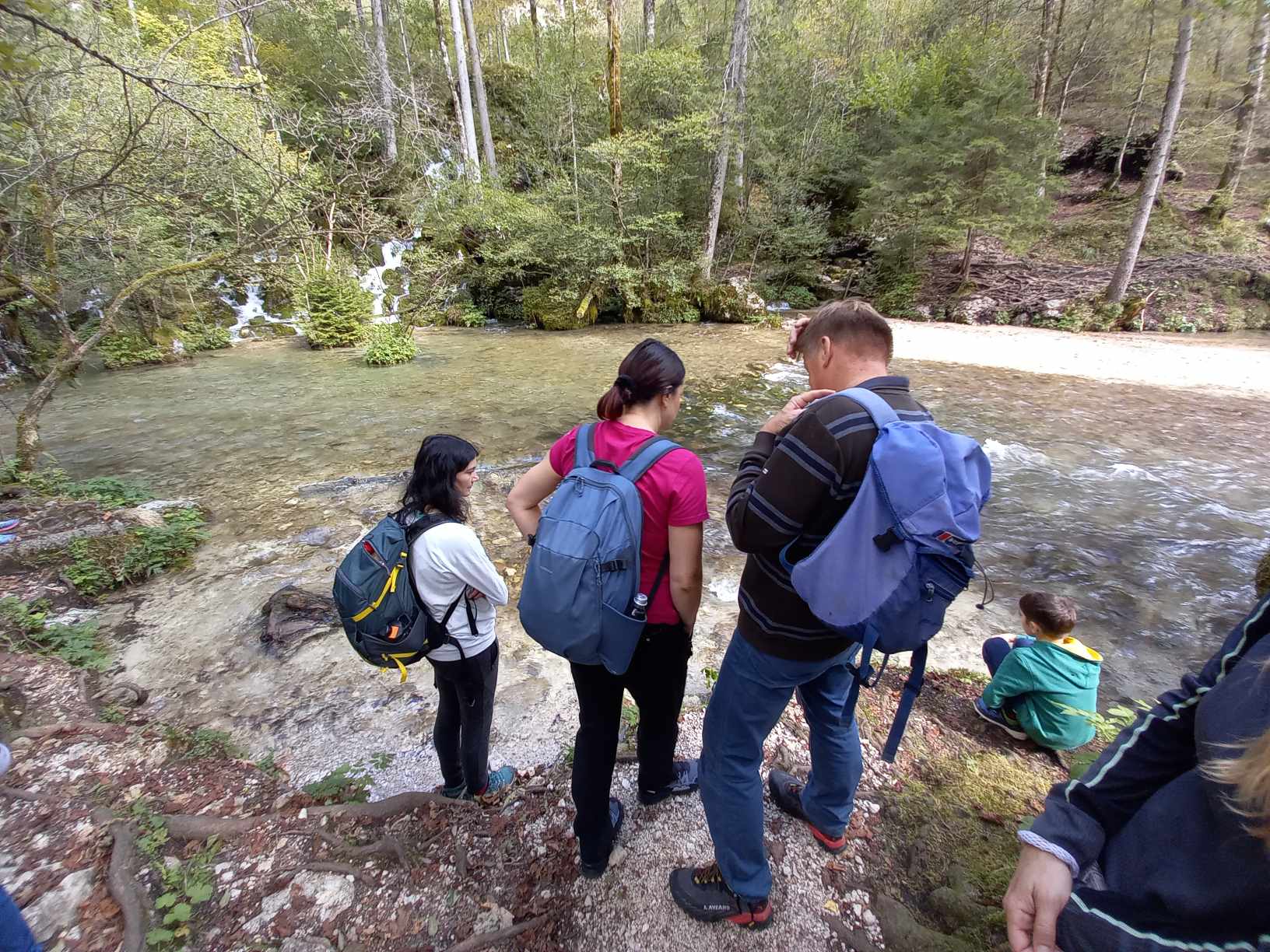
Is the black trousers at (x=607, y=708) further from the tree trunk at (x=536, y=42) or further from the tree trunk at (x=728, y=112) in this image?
the tree trunk at (x=536, y=42)

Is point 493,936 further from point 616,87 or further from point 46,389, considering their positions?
point 616,87

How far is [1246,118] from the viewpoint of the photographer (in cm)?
1537

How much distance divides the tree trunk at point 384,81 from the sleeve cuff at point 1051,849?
2235 centimetres

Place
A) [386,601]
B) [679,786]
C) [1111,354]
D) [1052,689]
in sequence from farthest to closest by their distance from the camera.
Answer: [1111,354] → [1052,689] → [679,786] → [386,601]

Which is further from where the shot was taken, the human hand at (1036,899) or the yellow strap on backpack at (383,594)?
the yellow strap on backpack at (383,594)

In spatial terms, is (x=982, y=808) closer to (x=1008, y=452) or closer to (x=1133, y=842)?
(x=1133, y=842)

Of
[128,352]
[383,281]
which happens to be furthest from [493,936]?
[383,281]

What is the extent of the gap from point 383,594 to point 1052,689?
2.95m

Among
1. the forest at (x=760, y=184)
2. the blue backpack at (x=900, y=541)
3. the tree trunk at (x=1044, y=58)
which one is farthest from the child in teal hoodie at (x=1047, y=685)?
the tree trunk at (x=1044, y=58)

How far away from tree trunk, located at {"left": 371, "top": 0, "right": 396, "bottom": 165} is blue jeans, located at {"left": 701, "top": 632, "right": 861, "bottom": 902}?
2166 cm

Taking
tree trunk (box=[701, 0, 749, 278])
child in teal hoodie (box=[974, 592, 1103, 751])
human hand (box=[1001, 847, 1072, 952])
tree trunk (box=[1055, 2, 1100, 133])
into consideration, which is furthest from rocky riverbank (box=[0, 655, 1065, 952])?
tree trunk (box=[1055, 2, 1100, 133])

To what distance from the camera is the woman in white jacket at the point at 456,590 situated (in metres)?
1.98

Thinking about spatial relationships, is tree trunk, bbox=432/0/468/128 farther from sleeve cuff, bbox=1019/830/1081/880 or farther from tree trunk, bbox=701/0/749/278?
sleeve cuff, bbox=1019/830/1081/880

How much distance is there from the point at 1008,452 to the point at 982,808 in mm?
6180
